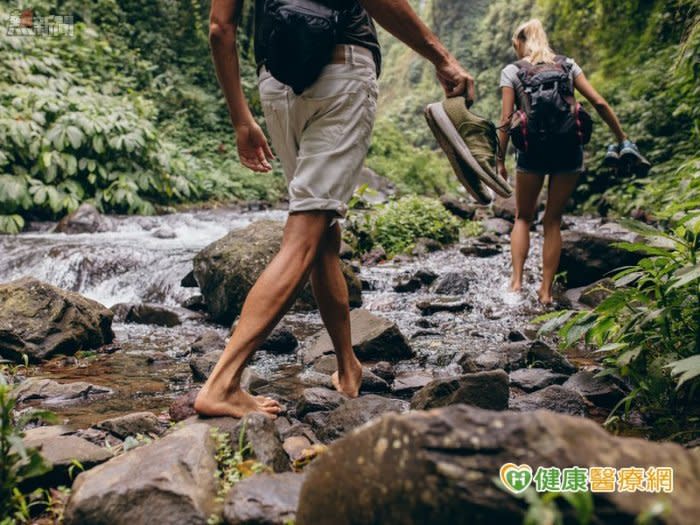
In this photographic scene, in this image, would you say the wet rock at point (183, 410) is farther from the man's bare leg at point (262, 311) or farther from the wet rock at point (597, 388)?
the wet rock at point (597, 388)

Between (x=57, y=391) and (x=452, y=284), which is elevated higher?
(x=57, y=391)

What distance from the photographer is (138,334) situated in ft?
14.9


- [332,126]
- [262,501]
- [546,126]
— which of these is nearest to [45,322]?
[332,126]

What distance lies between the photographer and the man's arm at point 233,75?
2160 millimetres

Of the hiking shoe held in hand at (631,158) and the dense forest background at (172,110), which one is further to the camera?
the dense forest background at (172,110)

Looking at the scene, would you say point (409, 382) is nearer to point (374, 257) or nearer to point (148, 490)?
point (148, 490)

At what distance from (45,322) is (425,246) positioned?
525 cm

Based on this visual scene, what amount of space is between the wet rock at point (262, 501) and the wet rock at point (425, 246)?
21.2ft

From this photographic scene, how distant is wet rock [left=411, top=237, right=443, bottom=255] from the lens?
25.8 feet

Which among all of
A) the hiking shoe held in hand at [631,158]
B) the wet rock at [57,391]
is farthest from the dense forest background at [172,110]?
the wet rock at [57,391]

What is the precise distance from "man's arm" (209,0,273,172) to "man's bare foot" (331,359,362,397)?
1.05 m

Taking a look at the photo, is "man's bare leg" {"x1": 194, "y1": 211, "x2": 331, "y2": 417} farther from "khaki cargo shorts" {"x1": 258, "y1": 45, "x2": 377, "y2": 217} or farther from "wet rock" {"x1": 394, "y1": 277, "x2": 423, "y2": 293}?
"wet rock" {"x1": 394, "y1": 277, "x2": 423, "y2": 293}

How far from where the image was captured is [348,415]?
227cm

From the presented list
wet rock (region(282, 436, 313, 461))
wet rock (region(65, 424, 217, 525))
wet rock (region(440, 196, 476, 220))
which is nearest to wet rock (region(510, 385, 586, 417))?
wet rock (region(282, 436, 313, 461))
